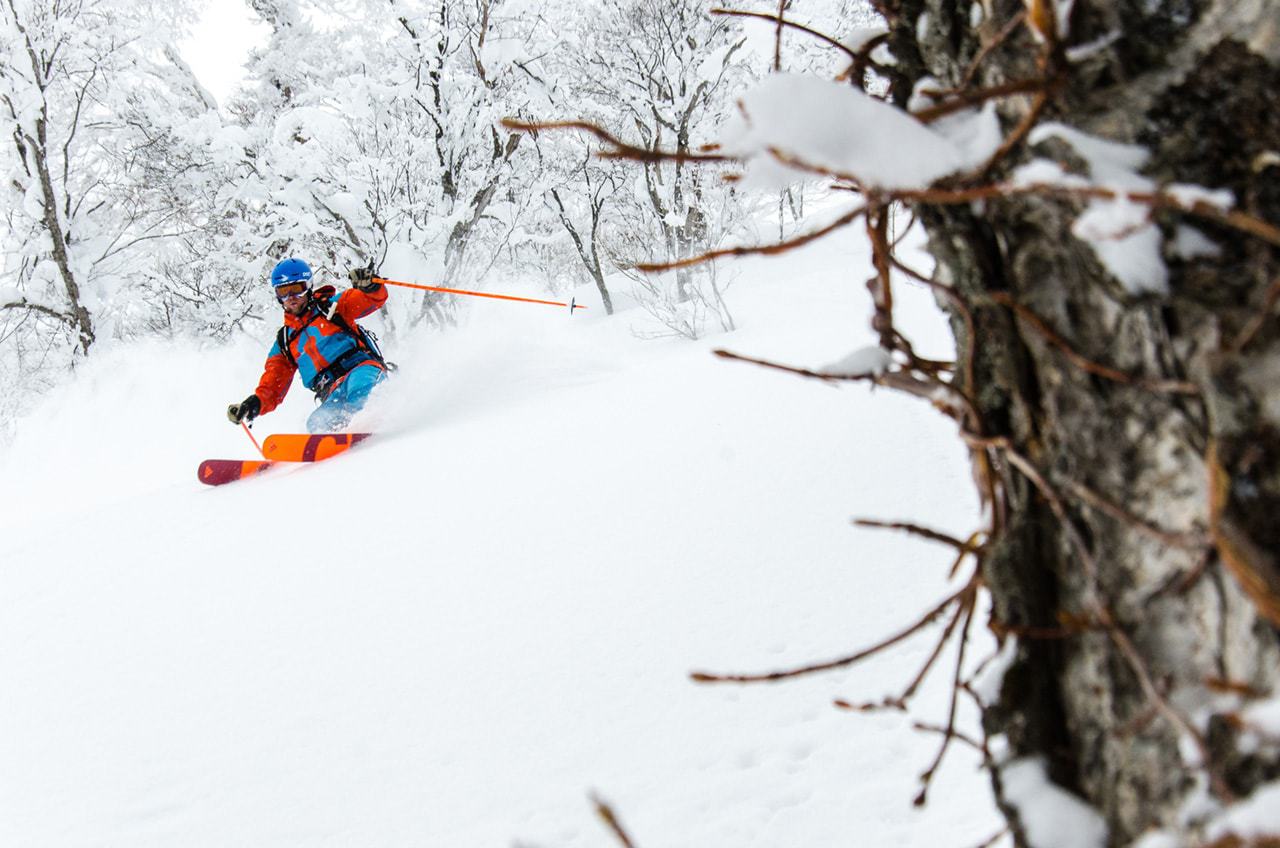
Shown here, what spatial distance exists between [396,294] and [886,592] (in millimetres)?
9250

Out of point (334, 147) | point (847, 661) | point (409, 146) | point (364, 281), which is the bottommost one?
point (847, 661)

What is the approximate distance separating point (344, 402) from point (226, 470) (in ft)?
4.39

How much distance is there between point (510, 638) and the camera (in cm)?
236

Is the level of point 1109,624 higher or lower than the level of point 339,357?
lower

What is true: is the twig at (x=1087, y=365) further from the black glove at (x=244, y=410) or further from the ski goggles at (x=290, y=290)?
the ski goggles at (x=290, y=290)

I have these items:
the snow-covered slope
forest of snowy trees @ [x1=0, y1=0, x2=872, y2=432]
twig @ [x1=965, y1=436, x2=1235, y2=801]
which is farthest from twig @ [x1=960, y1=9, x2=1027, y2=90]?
forest of snowy trees @ [x1=0, y1=0, x2=872, y2=432]

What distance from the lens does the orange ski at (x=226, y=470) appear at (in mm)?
5316

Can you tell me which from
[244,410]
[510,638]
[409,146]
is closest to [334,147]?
[409,146]

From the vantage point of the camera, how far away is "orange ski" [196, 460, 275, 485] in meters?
5.32

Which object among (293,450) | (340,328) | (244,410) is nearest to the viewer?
(293,450)

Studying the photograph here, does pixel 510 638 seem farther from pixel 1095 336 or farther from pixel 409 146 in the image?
pixel 409 146

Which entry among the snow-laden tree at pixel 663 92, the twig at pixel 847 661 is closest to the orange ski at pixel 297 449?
the twig at pixel 847 661

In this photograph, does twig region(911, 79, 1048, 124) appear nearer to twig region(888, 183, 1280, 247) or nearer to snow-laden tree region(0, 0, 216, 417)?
twig region(888, 183, 1280, 247)

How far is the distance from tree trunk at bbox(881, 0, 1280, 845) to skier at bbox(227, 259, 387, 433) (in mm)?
6446
